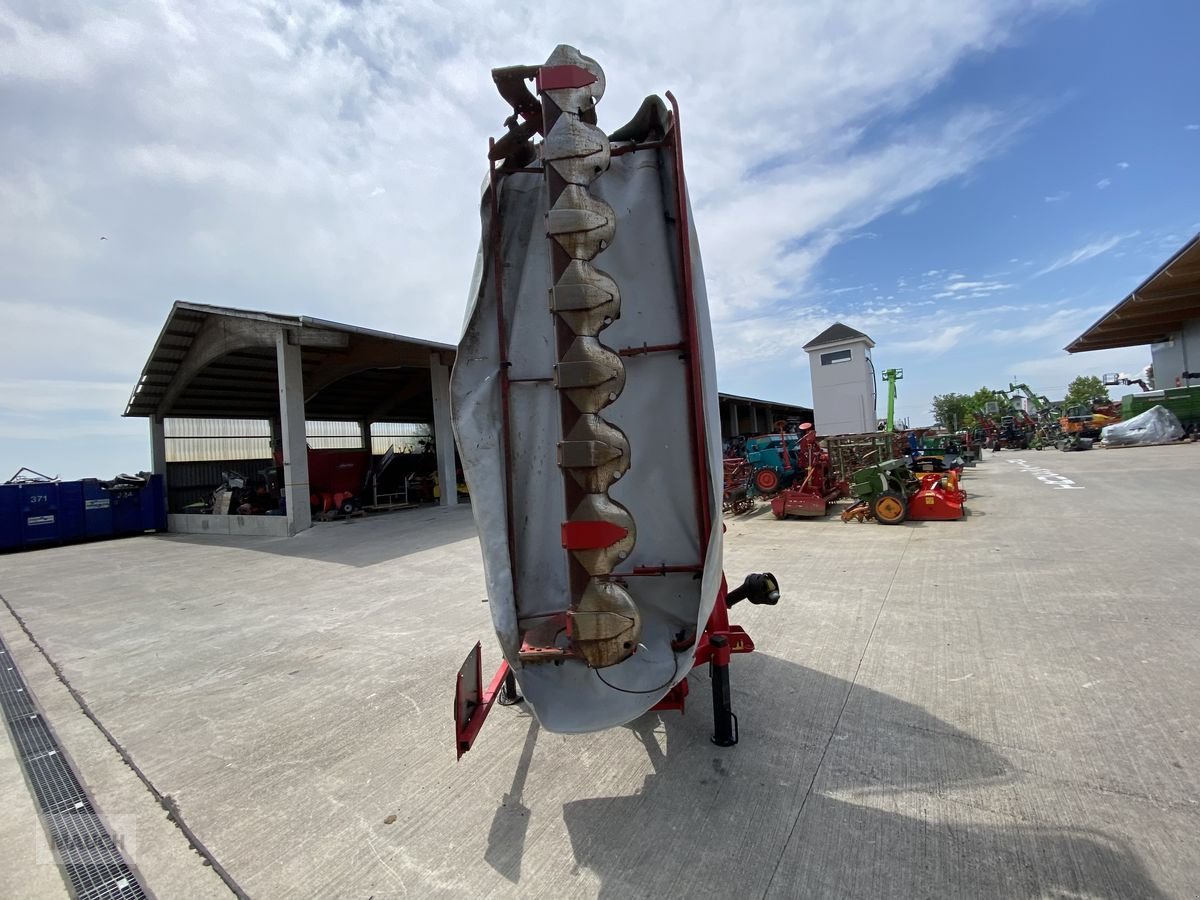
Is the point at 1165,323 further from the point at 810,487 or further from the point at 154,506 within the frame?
the point at 154,506

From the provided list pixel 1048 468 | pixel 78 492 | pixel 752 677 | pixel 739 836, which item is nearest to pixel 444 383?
pixel 78 492

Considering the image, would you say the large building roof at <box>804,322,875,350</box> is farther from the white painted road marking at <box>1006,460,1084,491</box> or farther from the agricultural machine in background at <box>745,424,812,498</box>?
the agricultural machine in background at <box>745,424,812,498</box>

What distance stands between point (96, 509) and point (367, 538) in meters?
10.9

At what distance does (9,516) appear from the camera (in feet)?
46.1

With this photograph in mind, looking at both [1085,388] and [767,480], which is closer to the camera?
[767,480]

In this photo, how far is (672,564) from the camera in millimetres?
2494

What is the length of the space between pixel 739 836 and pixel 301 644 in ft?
13.9

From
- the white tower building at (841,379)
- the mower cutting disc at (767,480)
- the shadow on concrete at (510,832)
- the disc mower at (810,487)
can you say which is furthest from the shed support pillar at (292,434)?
the white tower building at (841,379)

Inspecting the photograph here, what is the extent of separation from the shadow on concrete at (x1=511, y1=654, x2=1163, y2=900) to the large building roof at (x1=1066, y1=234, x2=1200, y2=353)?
27.2 metres

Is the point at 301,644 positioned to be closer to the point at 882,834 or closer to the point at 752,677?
the point at 752,677

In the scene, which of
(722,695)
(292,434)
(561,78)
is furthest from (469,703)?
(292,434)

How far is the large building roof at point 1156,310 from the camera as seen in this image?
21078 mm

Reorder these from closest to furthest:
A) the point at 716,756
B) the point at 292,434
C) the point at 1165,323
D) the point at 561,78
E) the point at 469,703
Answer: the point at 561,78 < the point at 469,703 < the point at 716,756 < the point at 292,434 < the point at 1165,323

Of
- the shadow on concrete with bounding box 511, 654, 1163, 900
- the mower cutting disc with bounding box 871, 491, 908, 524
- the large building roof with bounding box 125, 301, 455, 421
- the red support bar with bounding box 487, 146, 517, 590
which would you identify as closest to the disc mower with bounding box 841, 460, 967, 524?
the mower cutting disc with bounding box 871, 491, 908, 524
